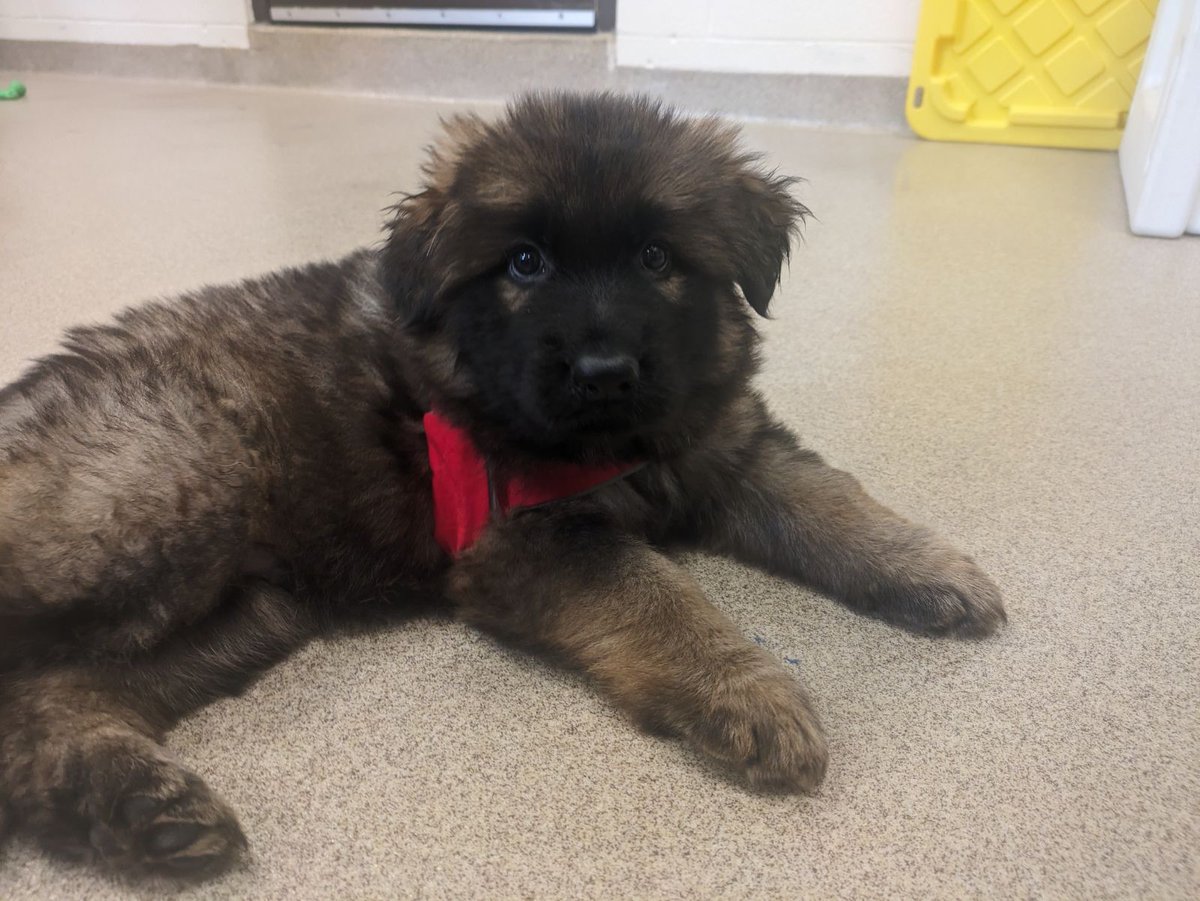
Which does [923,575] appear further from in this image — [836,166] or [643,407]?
[836,166]

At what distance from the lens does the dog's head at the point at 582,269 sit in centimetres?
130

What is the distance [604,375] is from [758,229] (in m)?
0.45

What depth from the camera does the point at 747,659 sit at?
4.18 ft

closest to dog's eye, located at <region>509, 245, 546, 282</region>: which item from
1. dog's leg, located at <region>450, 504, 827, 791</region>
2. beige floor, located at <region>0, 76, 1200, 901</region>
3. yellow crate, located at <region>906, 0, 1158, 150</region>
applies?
dog's leg, located at <region>450, 504, 827, 791</region>

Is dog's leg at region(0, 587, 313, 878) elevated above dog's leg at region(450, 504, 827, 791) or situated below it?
below

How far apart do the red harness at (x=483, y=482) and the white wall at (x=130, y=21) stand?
571 cm

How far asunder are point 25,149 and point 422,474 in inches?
170

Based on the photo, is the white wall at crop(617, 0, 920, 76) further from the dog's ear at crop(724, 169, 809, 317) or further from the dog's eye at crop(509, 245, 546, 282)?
the dog's eye at crop(509, 245, 546, 282)

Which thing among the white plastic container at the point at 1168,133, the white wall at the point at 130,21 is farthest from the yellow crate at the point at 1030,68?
the white wall at the point at 130,21

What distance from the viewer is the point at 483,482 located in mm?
1445

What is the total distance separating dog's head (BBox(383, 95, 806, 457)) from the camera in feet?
4.25

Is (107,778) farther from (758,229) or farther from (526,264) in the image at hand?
(758,229)

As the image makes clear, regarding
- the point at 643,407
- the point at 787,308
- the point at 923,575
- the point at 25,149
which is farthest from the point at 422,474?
the point at 25,149

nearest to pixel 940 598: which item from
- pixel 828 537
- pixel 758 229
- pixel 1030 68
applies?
pixel 828 537
